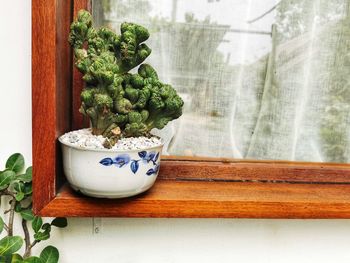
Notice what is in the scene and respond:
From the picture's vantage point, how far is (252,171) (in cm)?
92

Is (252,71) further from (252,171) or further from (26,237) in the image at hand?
(26,237)

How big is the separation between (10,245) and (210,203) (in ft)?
1.42

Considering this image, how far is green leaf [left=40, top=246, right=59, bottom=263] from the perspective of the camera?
0.78 meters

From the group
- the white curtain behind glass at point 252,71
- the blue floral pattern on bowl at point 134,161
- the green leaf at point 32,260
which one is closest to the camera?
the blue floral pattern on bowl at point 134,161

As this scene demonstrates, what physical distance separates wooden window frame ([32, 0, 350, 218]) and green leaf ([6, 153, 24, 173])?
0.11 metres

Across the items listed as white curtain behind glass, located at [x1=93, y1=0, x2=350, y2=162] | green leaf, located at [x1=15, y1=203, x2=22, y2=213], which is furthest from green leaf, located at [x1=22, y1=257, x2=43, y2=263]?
white curtain behind glass, located at [x1=93, y1=0, x2=350, y2=162]

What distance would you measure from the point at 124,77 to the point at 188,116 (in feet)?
0.94

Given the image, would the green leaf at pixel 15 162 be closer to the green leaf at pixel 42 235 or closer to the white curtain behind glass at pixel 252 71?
the green leaf at pixel 42 235

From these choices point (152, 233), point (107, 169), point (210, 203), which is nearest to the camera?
point (107, 169)

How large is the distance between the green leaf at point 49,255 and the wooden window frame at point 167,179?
0.14m

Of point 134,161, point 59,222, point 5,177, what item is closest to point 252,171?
point 134,161

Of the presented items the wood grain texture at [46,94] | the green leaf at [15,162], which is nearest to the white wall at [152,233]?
the green leaf at [15,162]

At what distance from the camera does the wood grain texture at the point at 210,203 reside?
2.33 ft

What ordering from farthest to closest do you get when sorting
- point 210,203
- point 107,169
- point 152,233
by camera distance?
point 152,233 < point 210,203 < point 107,169
